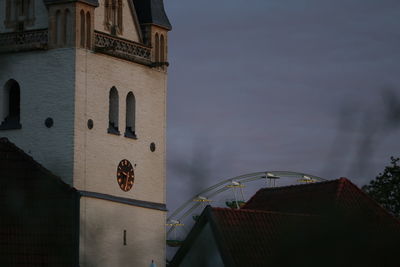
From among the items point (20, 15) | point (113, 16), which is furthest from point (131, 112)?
point (20, 15)

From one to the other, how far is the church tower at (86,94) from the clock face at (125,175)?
0.12 ft

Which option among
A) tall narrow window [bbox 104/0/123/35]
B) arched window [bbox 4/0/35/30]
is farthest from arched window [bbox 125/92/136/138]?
arched window [bbox 4/0/35/30]

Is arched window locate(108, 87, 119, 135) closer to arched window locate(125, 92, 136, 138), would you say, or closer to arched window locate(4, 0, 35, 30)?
arched window locate(125, 92, 136, 138)

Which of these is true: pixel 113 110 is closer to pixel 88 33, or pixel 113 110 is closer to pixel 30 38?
pixel 88 33

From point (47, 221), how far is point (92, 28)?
39.2 metres

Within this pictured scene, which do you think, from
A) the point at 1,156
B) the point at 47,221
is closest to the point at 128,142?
the point at 1,156

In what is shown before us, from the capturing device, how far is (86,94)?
44.7m

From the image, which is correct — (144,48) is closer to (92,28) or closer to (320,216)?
(92,28)

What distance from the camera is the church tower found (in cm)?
4422

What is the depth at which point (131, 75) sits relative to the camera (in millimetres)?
47094

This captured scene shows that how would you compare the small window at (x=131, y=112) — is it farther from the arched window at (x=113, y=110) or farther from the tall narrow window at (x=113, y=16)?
the tall narrow window at (x=113, y=16)

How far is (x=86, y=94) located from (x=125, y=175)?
353 cm

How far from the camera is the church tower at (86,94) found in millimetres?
44219

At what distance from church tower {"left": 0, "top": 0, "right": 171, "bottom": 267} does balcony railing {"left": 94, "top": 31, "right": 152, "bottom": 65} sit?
0.04 meters
